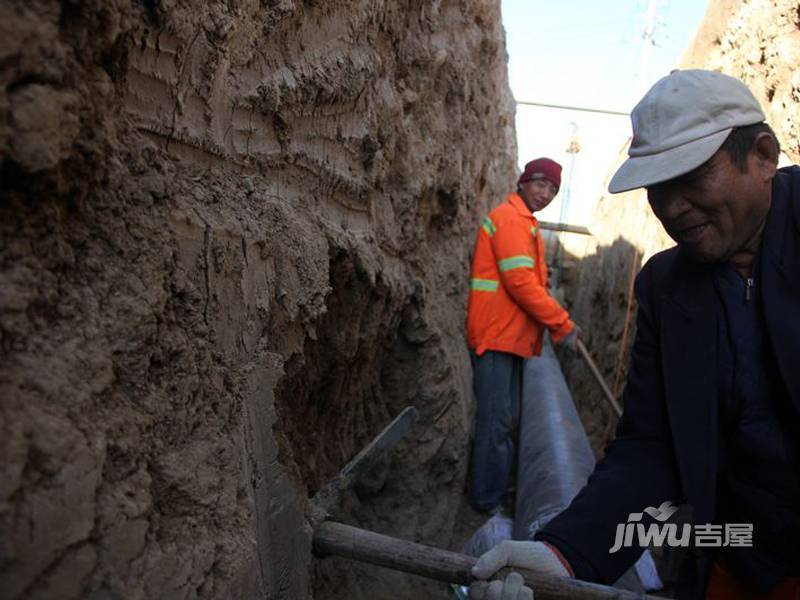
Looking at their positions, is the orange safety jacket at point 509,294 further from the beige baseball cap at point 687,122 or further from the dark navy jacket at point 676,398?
the beige baseball cap at point 687,122

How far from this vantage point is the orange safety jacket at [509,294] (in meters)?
4.28

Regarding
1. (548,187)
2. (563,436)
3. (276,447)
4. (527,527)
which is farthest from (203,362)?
(548,187)

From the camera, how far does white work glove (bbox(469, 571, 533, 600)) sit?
1.63 m

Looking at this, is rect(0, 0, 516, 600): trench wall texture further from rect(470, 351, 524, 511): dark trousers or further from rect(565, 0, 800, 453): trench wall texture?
rect(565, 0, 800, 453): trench wall texture

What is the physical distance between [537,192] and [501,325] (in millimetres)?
1033

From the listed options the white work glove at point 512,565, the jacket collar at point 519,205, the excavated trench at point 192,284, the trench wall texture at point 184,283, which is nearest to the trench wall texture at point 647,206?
the jacket collar at point 519,205

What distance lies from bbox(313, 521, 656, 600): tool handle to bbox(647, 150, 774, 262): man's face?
3.07 feet

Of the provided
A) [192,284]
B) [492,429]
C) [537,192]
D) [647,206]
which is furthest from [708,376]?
[647,206]

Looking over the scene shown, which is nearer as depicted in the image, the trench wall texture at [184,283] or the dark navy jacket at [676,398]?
the trench wall texture at [184,283]

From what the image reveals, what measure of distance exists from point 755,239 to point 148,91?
160 centimetres

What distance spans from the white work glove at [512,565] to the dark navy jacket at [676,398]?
0.08m

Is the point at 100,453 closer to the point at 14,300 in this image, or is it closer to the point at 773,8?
the point at 14,300

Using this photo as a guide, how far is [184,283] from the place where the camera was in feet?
4.57

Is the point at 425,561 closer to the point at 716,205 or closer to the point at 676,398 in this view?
the point at 676,398
